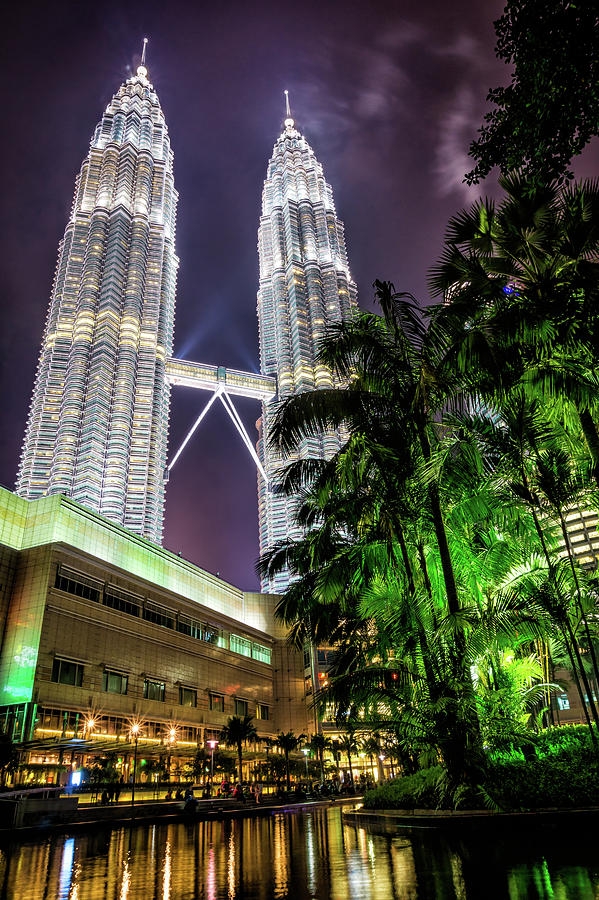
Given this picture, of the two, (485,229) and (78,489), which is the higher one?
(78,489)

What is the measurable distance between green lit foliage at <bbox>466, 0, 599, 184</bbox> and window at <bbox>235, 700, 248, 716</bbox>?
68.3 metres

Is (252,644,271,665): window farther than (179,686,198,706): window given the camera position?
Yes

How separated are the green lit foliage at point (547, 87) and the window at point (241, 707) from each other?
2687 inches

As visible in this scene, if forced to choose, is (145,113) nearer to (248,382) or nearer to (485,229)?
(248,382)

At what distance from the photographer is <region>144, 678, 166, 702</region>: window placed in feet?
167

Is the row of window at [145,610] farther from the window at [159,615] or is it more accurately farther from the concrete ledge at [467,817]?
the concrete ledge at [467,817]

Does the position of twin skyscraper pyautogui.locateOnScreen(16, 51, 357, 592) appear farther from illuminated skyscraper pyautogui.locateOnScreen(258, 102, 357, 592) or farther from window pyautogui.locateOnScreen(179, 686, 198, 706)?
window pyautogui.locateOnScreen(179, 686, 198, 706)

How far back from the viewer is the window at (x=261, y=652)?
3039 inches

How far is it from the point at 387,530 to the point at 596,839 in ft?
19.7

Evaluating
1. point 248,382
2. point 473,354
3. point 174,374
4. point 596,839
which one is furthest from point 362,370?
point 248,382

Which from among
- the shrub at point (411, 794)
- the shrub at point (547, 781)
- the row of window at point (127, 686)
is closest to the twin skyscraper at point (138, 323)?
the row of window at point (127, 686)

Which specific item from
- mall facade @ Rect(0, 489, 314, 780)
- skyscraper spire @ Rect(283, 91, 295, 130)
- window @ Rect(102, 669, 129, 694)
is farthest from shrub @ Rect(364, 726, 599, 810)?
skyscraper spire @ Rect(283, 91, 295, 130)

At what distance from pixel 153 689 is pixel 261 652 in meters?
28.9

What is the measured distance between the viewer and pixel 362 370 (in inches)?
542
